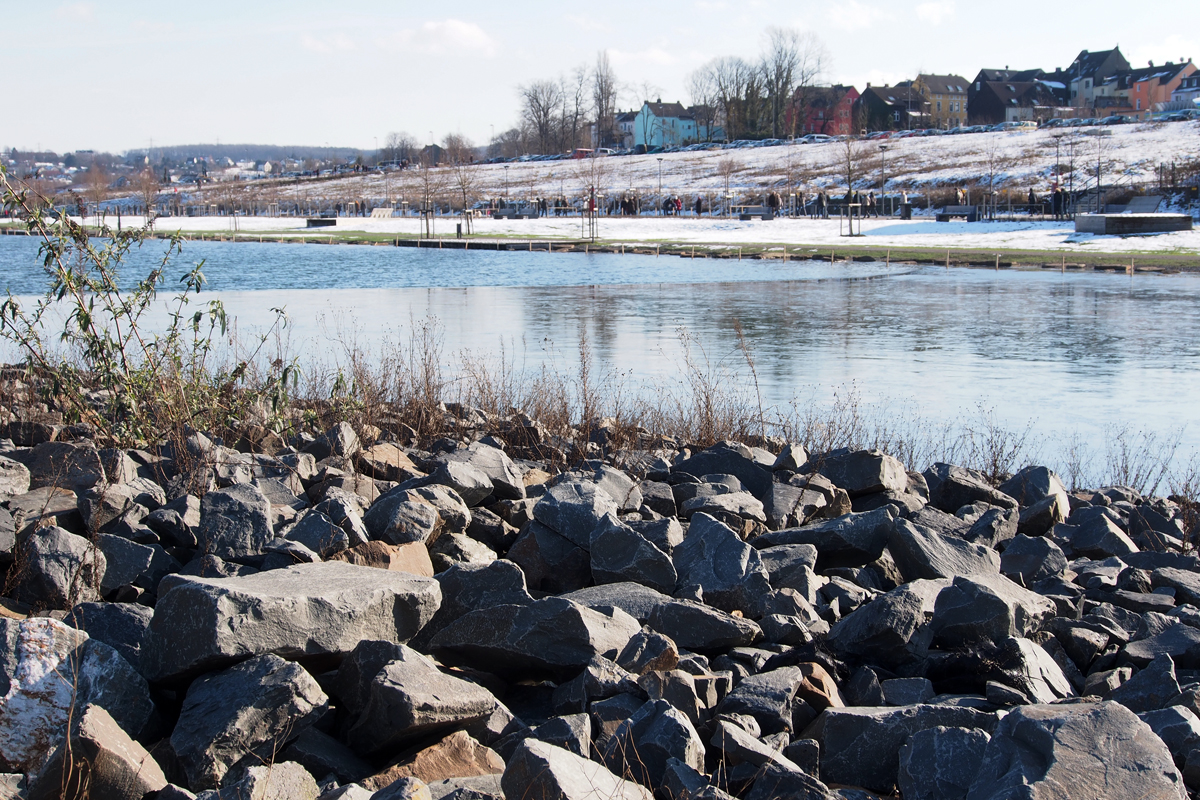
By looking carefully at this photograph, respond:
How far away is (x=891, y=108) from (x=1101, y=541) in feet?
459

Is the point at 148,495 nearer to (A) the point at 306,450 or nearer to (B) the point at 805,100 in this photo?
(A) the point at 306,450

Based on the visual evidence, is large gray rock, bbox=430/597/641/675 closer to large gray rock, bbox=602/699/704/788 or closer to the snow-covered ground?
large gray rock, bbox=602/699/704/788

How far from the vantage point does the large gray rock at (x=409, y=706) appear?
328 cm

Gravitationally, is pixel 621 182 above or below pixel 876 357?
above

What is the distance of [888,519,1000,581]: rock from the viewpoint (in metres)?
5.35

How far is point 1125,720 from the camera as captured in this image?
319 cm

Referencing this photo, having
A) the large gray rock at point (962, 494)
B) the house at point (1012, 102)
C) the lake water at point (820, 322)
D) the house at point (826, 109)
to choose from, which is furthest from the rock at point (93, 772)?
the house at point (1012, 102)

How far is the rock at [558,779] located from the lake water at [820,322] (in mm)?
8855

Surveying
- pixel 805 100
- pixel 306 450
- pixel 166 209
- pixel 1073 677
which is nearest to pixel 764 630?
pixel 1073 677

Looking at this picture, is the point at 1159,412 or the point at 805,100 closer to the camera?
the point at 1159,412

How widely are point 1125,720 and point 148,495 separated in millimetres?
4808

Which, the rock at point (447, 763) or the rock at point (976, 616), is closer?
the rock at point (447, 763)

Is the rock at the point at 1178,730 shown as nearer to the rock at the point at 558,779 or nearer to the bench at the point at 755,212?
the rock at the point at 558,779

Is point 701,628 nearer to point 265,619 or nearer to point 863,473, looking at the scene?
point 265,619
